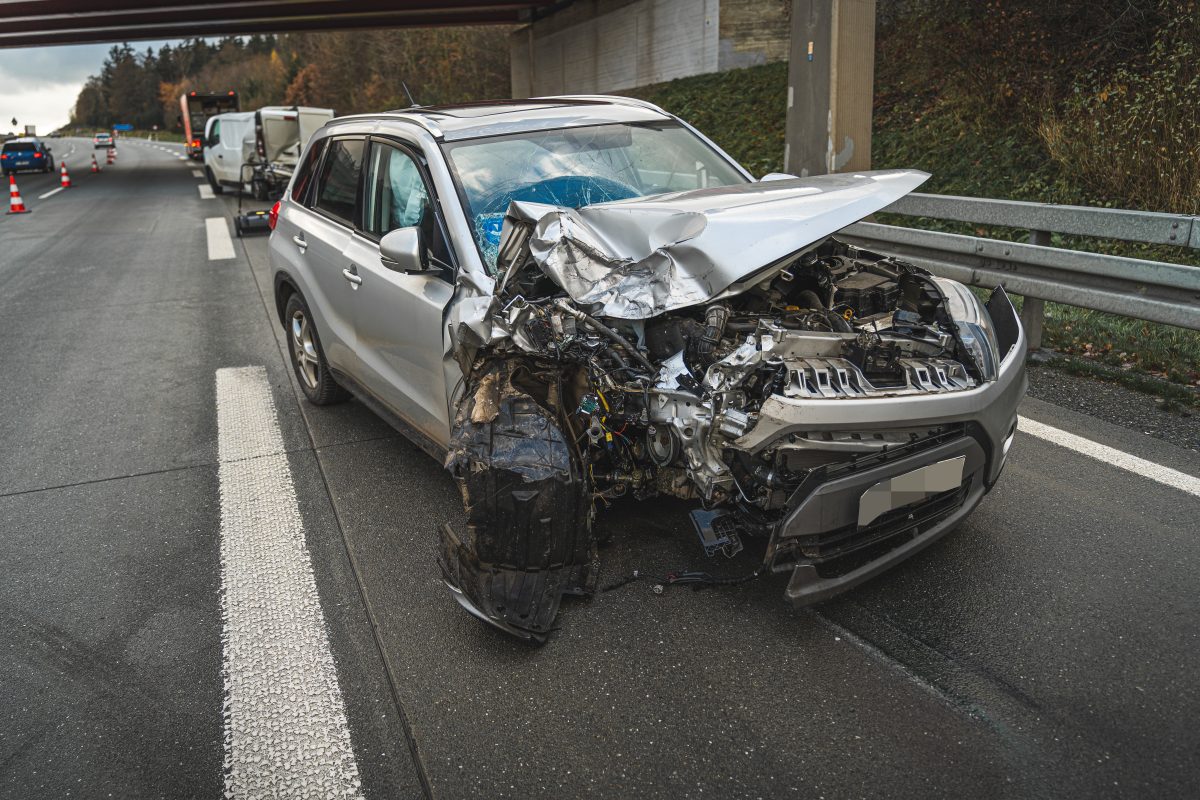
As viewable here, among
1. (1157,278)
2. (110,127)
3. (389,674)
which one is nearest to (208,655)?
(389,674)

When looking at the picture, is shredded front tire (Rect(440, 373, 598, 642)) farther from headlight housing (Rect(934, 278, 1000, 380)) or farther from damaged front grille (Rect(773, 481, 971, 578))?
headlight housing (Rect(934, 278, 1000, 380))

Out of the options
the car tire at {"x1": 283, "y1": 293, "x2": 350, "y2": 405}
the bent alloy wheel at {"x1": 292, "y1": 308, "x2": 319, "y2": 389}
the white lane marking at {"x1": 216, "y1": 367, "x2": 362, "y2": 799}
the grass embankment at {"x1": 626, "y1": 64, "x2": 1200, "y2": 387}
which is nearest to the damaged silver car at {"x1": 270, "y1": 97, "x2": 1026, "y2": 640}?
the white lane marking at {"x1": 216, "y1": 367, "x2": 362, "y2": 799}

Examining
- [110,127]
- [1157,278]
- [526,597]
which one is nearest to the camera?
[526,597]

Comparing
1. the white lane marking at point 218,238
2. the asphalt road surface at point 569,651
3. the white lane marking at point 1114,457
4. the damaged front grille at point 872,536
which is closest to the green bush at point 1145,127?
the white lane marking at point 1114,457

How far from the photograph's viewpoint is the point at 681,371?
130 inches

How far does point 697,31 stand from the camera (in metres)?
23.5

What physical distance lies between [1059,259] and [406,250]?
419cm

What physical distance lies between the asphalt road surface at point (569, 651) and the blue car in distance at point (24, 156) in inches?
1485

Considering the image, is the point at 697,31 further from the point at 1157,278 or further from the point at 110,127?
the point at 110,127

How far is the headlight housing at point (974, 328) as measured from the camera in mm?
3414

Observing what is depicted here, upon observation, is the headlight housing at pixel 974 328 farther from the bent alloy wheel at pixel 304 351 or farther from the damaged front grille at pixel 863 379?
the bent alloy wheel at pixel 304 351

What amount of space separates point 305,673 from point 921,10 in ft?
45.3

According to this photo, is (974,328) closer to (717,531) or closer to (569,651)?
(717,531)

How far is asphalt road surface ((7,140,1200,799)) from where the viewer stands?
2686mm
